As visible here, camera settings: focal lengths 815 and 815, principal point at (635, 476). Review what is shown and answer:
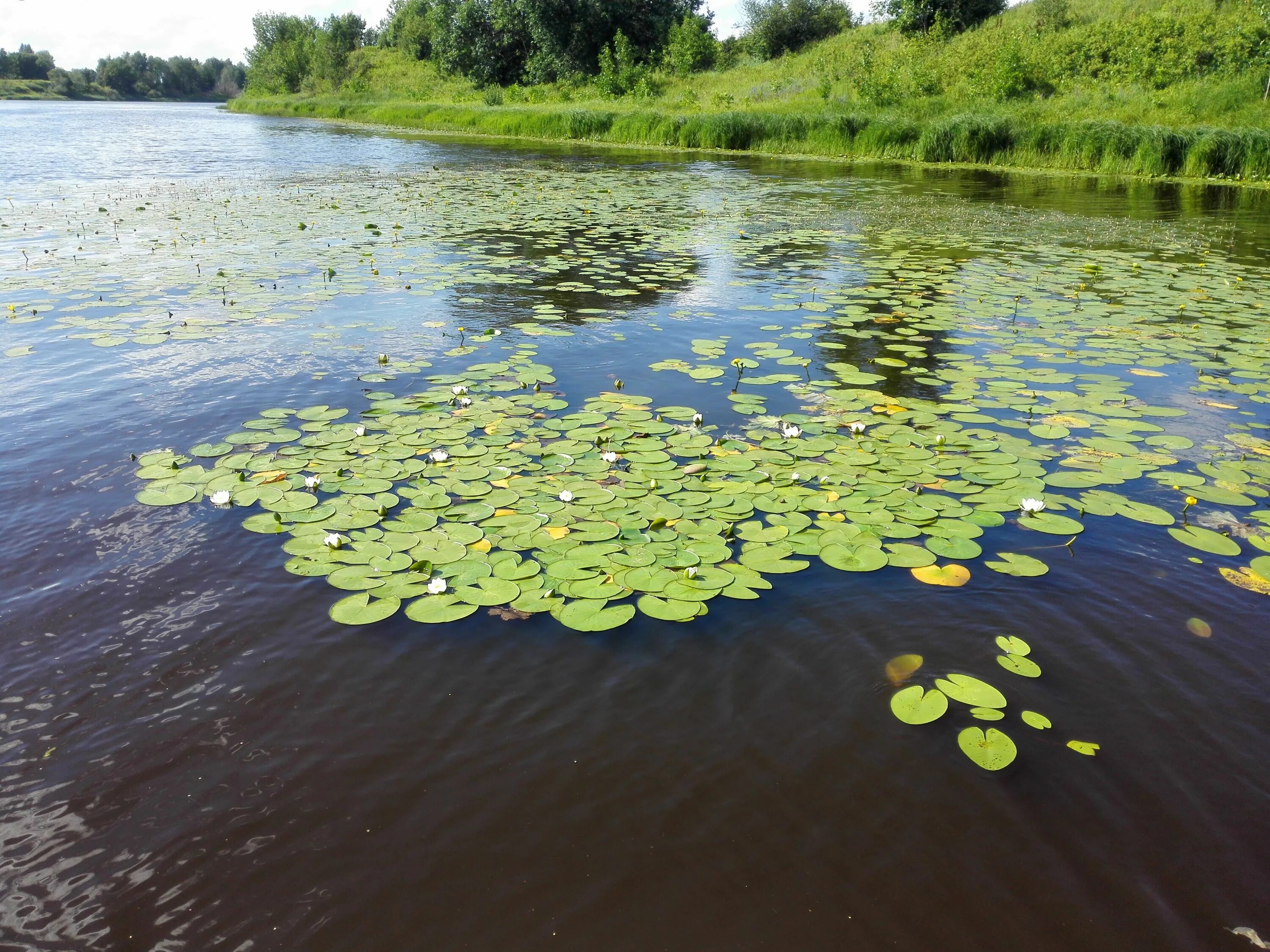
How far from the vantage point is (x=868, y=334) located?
5.91 metres

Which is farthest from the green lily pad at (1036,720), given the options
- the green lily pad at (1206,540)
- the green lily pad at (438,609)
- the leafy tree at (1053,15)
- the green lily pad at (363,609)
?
the leafy tree at (1053,15)

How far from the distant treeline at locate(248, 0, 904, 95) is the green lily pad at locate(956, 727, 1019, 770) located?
32784 mm

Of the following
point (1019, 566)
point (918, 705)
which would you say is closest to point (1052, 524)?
point (1019, 566)

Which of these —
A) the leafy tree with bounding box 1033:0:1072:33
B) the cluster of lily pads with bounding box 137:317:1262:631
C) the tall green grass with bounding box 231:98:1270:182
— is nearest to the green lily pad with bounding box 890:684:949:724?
the cluster of lily pads with bounding box 137:317:1262:631

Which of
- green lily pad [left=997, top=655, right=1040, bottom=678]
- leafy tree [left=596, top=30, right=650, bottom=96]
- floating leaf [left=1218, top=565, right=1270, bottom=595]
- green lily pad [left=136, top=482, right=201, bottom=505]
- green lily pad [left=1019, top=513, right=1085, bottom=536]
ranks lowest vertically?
green lily pad [left=997, top=655, right=1040, bottom=678]

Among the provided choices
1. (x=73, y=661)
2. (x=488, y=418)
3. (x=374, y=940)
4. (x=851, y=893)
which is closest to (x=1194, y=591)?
(x=851, y=893)

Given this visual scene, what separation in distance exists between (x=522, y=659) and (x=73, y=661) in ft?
4.44

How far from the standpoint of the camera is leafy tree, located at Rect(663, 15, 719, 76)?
33.3 m

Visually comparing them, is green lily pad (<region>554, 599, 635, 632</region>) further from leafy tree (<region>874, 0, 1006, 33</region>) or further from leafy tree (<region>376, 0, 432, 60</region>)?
leafy tree (<region>376, 0, 432, 60</region>)

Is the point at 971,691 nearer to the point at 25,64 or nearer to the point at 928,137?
the point at 928,137

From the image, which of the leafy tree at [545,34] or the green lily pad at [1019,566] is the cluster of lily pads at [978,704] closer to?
the green lily pad at [1019,566]

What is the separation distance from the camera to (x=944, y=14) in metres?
29.0

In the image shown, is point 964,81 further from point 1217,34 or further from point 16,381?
point 16,381

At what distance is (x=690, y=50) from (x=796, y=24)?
6.02 meters
